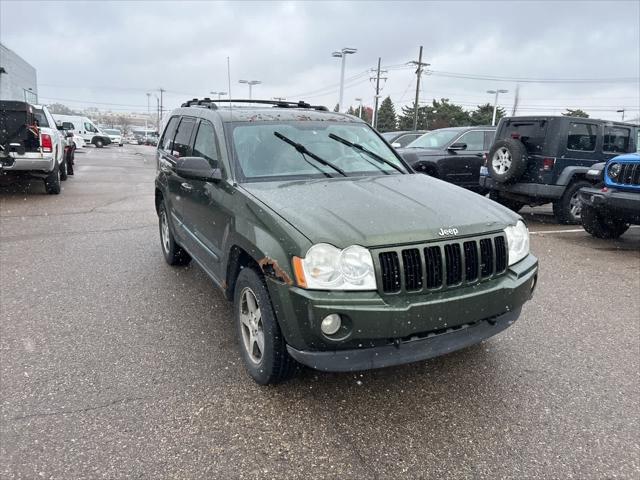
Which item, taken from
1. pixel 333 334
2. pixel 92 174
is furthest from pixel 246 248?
pixel 92 174

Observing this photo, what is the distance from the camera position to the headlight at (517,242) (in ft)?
9.68

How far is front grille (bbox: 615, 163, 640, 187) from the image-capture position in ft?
21.1

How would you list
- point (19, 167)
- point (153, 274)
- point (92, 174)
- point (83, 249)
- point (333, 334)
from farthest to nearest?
point (92, 174) → point (19, 167) → point (83, 249) → point (153, 274) → point (333, 334)

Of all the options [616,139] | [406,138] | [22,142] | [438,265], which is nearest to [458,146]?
[616,139]

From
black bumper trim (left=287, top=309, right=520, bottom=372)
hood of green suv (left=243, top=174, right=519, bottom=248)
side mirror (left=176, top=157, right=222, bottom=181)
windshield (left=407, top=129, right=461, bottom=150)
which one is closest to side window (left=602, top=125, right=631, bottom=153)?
A: windshield (left=407, top=129, right=461, bottom=150)

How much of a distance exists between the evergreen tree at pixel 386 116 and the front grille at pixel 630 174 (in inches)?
2726

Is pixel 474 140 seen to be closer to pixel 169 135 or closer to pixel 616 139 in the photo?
pixel 616 139

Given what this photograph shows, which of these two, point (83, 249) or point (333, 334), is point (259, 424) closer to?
point (333, 334)

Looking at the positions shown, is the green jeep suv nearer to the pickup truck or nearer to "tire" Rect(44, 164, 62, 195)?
the pickup truck

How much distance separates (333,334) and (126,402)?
135 cm

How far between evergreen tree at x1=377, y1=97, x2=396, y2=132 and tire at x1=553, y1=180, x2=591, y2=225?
67330 mm

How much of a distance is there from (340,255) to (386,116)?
254ft

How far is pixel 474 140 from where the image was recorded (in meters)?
10.2

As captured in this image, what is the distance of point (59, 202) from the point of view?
9711 millimetres
